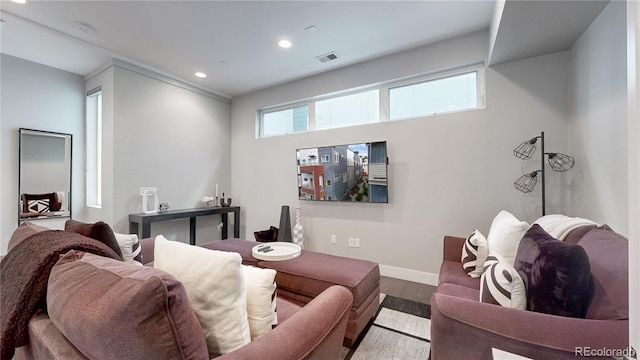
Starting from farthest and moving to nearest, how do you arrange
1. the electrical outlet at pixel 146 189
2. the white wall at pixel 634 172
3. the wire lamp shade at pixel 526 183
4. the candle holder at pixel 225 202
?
the candle holder at pixel 225 202 → the electrical outlet at pixel 146 189 → the wire lamp shade at pixel 526 183 → the white wall at pixel 634 172

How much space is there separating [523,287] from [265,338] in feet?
3.83

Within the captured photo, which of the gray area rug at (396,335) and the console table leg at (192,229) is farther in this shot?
the console table leg at (192,229)

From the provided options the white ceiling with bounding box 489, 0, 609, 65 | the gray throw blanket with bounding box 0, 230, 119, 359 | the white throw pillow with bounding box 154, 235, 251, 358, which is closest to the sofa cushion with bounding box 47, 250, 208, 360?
the white throw pillow with bounding box 154, 235, 251, 358

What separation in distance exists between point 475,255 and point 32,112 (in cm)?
524

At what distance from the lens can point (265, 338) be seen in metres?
0.85

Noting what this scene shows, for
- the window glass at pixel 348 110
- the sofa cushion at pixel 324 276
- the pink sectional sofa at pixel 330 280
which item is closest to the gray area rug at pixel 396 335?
the pink sectional sofa at pixel 330 280

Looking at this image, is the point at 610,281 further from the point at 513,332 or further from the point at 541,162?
the point at 541,162

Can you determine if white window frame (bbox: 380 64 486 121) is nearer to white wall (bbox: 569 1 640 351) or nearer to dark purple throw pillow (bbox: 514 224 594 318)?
white wall (bbox: 569 1 640 351)

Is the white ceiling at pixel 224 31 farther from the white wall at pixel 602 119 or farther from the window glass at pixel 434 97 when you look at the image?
the white wall at pixel 602 119

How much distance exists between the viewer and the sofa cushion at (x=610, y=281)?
0.94m

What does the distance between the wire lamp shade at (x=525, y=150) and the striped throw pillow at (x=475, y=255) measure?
3.74 ft

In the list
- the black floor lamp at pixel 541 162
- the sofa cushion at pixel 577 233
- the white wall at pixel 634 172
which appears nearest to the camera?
the white wall at pixel 634 172

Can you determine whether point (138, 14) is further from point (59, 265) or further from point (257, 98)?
point (59, 265)
